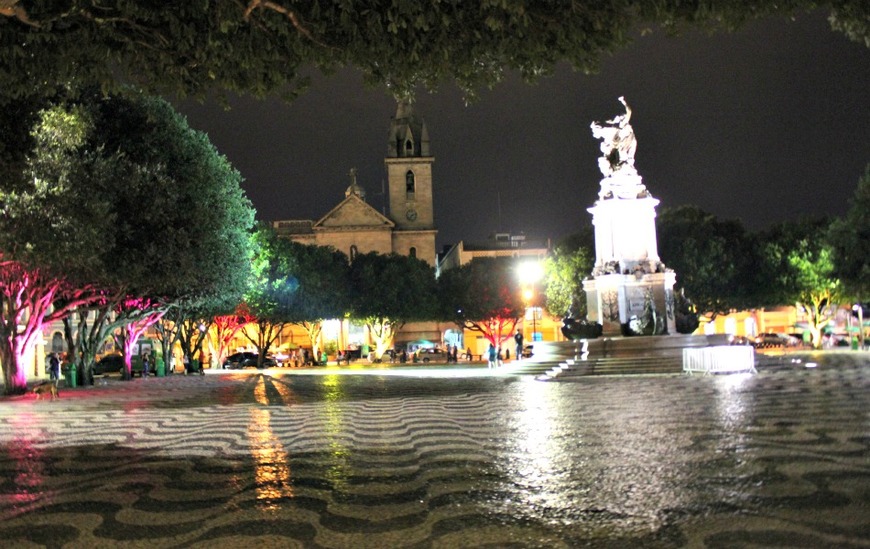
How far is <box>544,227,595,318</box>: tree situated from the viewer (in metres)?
52.4

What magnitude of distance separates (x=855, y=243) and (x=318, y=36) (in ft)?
145

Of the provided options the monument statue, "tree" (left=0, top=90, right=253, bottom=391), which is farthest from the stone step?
"tree" (left=0, top=90, right=253, bottom=391)

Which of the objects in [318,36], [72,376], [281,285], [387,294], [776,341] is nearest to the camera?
[318,36]

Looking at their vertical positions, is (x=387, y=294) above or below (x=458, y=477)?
above

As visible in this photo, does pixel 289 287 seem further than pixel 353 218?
No

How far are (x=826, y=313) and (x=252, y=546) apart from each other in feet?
212

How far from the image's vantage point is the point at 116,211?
25547mm

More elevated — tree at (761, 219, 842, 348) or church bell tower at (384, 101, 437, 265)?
church bell tower at (384, 101, 437, 265)

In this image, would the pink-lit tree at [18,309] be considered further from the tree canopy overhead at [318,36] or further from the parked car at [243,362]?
the parked car at [243,362]

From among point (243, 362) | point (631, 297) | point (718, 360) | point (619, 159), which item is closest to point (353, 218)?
point (243, 362)

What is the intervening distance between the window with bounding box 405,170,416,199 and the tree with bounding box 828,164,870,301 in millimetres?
57633

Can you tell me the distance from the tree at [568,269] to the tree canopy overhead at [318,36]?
4095 centimetres

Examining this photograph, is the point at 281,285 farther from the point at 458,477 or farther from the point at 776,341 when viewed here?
the point at 458,477

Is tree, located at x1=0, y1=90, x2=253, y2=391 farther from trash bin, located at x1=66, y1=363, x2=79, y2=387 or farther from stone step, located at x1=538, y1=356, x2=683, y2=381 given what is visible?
stone step, located at x1=538, y1=356, x2=683, y2=381
